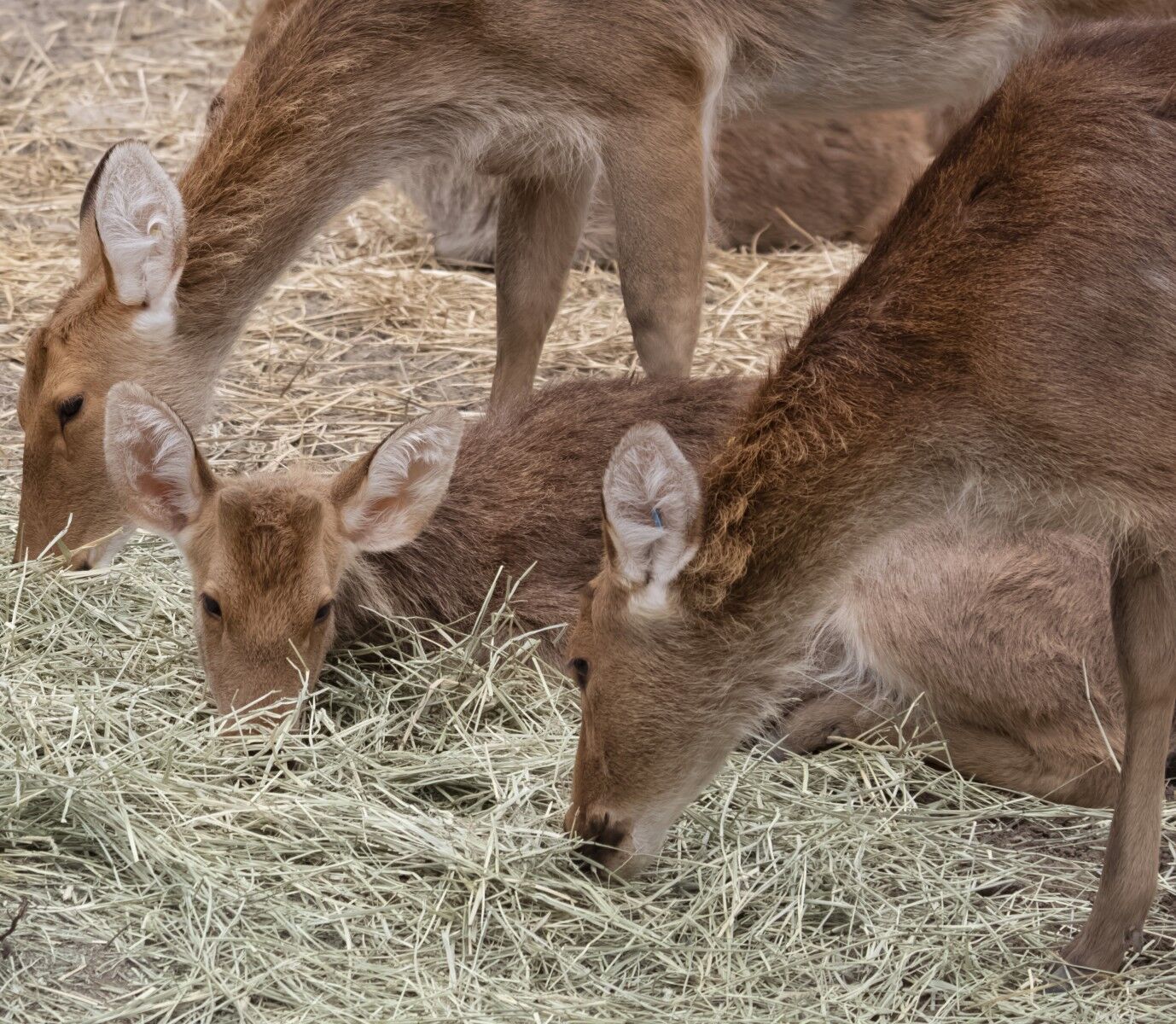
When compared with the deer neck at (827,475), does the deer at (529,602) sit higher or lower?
lower

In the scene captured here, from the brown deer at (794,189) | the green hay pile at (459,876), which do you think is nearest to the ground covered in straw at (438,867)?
the green hay pile at (459,876)

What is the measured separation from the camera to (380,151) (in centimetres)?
636

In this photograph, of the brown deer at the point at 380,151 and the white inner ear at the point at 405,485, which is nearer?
the white inner ear at the point at 405,485

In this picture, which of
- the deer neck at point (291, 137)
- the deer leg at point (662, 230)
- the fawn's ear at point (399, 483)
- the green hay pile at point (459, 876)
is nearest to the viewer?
the green hay pile at point (459, 876)

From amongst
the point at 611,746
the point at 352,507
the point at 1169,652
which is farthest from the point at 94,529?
the point at 1169,652

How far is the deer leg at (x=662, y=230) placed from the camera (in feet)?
20.5

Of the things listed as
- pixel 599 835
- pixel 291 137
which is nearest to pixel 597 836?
pixel 599 835

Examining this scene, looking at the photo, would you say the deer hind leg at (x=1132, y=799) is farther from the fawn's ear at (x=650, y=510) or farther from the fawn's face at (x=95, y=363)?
the fawn's face at (x=95, y=363)

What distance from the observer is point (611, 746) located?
425 centimetres

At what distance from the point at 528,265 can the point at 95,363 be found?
6.17ft

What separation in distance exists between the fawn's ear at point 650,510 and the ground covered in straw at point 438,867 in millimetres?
804

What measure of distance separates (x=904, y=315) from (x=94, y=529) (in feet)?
9.99

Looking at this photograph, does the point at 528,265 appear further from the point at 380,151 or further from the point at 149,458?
the point at 149,458

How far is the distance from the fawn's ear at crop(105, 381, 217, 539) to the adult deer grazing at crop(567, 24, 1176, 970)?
51.5 inches
